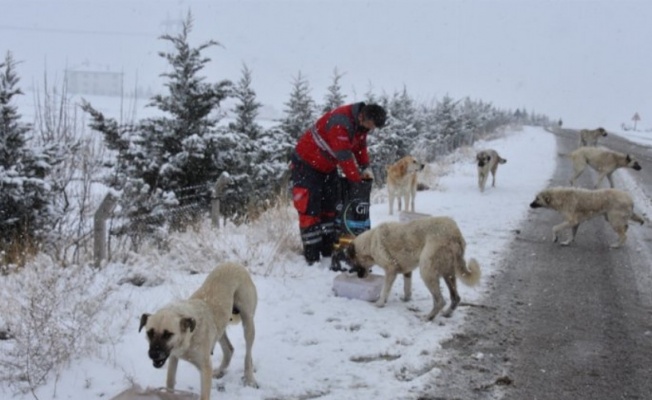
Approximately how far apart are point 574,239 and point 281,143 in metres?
9.60

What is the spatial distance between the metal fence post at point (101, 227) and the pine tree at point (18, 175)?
2.08 meters

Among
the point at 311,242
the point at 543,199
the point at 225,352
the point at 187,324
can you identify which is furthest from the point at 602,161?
the point at 187,324

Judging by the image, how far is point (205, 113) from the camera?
474 inches

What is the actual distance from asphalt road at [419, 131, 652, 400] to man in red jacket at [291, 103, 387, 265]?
2320 millimetres

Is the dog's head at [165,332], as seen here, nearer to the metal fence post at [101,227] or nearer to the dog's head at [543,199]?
the metal fence post at [101,227]

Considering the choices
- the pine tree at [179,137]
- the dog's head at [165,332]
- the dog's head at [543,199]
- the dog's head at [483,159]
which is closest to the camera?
the dog's head at [165,332]

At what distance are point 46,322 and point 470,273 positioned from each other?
407 cm

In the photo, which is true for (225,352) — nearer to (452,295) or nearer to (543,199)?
(452,295)

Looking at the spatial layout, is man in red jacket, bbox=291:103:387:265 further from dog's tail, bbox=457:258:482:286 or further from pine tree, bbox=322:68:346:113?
pine tree, bbox=322:68:346:113

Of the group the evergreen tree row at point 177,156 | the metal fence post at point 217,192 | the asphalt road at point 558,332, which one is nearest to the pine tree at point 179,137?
the evergreen tree row at point 177,156

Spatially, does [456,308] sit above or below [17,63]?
below

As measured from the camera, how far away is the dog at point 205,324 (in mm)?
3438

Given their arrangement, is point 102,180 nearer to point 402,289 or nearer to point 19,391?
point 402,289

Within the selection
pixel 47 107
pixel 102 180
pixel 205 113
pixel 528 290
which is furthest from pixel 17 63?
pixel 528 290
